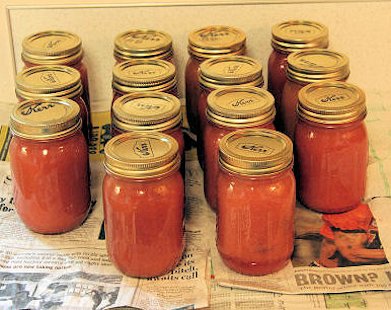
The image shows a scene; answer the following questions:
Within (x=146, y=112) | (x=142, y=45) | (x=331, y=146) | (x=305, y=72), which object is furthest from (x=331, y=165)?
(x=142, y=45)

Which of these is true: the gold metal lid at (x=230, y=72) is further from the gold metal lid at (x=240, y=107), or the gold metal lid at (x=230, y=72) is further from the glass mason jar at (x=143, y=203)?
the glass mason jar at (x=143, y=203)

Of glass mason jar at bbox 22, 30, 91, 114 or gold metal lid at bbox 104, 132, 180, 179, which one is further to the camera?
glass mason jar at bbox 22, 30, 91, 114

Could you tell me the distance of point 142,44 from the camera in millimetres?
1225

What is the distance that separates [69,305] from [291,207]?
0.27 meters

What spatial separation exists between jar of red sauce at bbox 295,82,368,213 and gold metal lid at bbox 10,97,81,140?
11.5 inches

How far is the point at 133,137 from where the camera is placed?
970mm

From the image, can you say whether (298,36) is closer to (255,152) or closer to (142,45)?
(142,45)

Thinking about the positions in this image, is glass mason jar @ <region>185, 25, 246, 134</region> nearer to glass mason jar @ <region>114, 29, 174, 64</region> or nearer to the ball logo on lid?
glass mason jar @ <region>114, 29, 174, 64</region>

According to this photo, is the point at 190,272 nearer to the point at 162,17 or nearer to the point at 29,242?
the point at 29,242

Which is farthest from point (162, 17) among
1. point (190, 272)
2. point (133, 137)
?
point (190, 272)

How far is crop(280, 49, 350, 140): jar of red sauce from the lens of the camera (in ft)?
3.61

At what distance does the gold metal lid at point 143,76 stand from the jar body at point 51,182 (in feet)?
0.38

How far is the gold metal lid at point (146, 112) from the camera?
1000 millimetres

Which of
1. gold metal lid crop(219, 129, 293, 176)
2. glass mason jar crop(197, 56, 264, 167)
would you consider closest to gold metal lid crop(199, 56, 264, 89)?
glass mason jar crop(197, 56, 264, 167)
